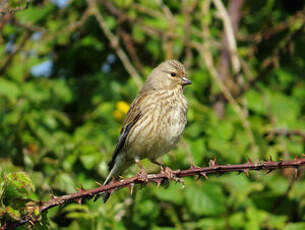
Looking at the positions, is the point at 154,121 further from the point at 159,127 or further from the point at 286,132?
the point at 286,132

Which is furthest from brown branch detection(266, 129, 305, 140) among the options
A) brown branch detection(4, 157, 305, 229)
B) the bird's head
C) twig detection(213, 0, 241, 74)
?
brown branch detection(4, 157, 305, 229)

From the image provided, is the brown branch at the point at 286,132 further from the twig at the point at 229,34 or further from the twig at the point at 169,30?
the twig at the point at 169,30

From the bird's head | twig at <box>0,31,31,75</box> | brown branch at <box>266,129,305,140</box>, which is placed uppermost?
twig at <box>0,31,31,75</box>

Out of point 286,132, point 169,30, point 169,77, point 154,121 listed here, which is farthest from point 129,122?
point 286,132

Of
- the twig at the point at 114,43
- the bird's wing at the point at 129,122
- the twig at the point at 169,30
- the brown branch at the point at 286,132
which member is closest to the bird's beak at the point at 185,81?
the bird's wing at the point at 129,122

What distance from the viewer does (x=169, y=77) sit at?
4777 millimetres

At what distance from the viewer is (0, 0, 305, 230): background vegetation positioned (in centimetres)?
446

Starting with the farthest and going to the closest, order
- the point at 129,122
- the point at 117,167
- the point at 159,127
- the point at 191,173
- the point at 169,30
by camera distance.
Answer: the point at 169,30 < the point at 129,122 < the point at 117,167 < the point at 159,127 < the point at 191,173

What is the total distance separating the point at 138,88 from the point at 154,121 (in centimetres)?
111

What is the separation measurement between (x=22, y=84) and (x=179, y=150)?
182 centimetres

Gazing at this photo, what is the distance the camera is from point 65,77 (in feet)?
20.6

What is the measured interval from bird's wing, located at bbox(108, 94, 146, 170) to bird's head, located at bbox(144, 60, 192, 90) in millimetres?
174

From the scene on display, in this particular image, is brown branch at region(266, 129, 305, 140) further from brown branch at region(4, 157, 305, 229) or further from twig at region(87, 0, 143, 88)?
brown branch at region(4, 157, 305, 229)

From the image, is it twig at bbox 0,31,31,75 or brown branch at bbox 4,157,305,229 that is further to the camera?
twig at bbox 0,31,31,75
